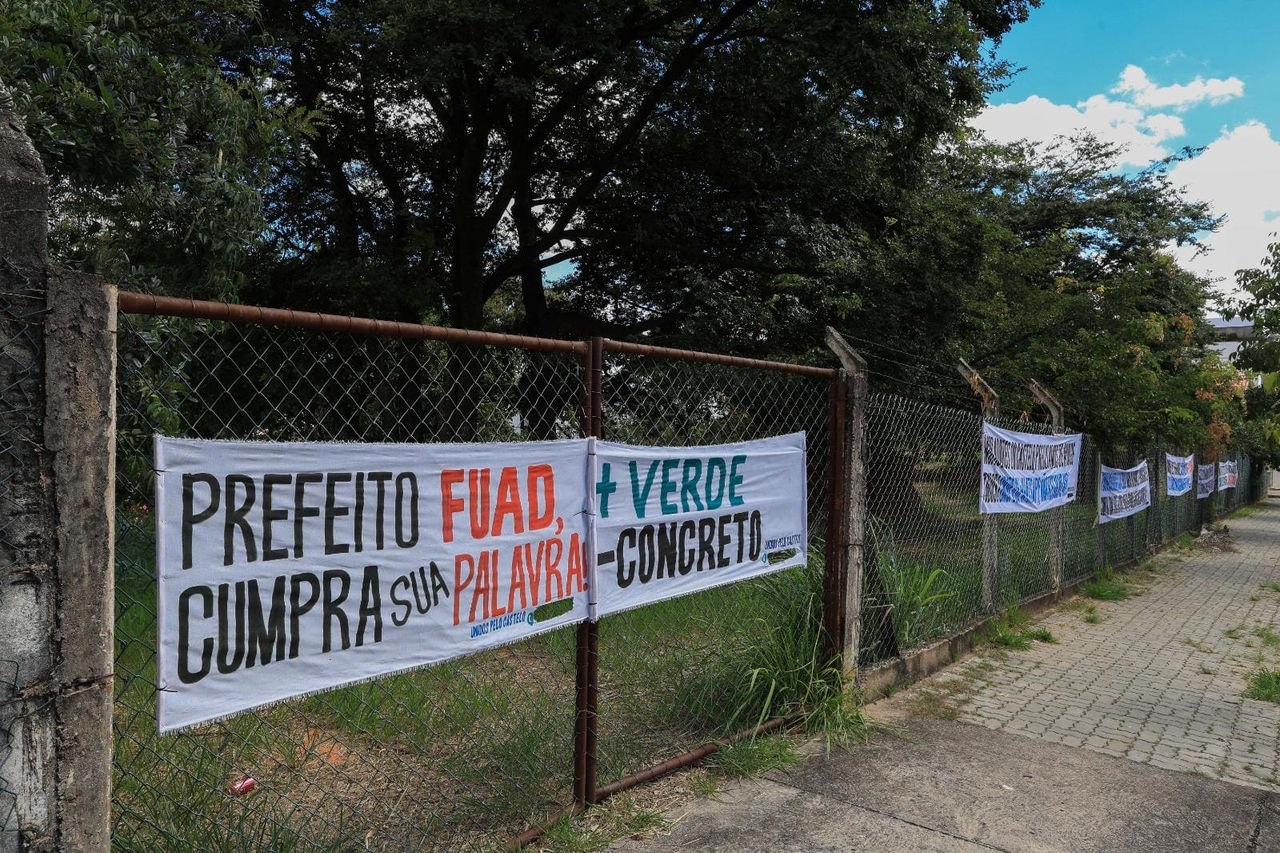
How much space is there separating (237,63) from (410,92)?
2.58 metres

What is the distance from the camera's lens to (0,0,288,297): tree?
4.35 metres

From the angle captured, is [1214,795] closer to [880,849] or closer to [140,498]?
[880,849]

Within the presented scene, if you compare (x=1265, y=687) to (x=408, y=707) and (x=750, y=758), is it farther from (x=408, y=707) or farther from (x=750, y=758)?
(x=408, y=707)

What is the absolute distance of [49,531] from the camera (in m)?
1.89

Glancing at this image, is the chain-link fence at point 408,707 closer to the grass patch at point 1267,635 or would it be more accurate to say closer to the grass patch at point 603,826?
the grass patch at point 603,826

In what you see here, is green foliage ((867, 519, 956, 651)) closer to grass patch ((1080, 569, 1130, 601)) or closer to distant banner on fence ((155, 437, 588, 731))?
distant banner on fence ((155, 437, 588, 731))

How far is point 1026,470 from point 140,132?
23.9 feet

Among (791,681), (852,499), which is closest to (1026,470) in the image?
(852,499)

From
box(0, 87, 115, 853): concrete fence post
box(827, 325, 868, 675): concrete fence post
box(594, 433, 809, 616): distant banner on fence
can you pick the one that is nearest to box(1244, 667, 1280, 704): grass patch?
box(827, 325, 868, 675): concrete fence post

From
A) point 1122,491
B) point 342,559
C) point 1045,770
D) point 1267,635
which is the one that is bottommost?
point 1267,635

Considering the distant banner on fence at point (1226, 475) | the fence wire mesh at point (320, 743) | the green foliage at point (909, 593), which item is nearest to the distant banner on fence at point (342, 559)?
the fence wire mesh at point (320, 743)

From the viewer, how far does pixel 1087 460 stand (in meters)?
9.91

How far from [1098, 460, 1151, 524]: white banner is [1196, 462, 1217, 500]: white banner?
17.9 ft

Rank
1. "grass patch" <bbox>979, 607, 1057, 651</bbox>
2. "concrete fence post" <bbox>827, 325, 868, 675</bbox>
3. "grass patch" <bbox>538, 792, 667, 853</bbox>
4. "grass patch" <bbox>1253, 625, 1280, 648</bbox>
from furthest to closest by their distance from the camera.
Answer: "grass patch" <bbox>1253, 625, 1280, 648</bbox> < "grass patch" <bbox>979, 607, 1057, 651</bbox> < "concrete fence post" <bbox>827, 325, 868, 675</bbox> < "grass patch" <bbox>538, 792, 667, 853</bbox>
